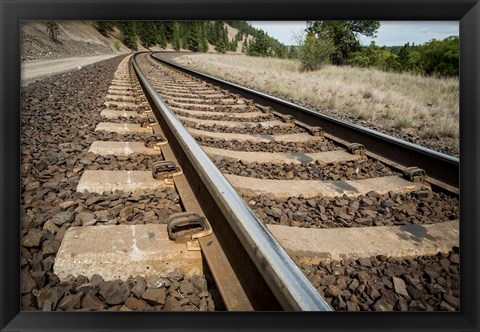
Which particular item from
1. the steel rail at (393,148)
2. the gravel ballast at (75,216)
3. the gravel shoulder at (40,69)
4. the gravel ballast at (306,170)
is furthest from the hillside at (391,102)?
the gravel shoulder at (40,69)

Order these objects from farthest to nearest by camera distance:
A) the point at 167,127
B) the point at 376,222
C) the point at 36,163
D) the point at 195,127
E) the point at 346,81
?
the point at 346,81 → the point at 195,127 → the point at 167,127 → the point at 36,163 → the point at 376,222

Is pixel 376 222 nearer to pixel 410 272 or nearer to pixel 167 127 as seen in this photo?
pixel 410 272

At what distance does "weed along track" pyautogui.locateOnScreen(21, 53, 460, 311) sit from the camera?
4.97ft

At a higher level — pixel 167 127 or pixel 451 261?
pixel 167 127

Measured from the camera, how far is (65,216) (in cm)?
203

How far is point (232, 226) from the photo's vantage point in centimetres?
164

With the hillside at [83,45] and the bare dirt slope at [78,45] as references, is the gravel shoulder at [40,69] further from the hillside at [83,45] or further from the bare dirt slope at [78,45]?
the bare dirt slope at [78,45]

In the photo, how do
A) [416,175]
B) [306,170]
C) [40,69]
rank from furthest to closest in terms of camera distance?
[40,69] → [306,170] → [416,175]

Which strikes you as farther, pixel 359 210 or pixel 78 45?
pixel 78 45

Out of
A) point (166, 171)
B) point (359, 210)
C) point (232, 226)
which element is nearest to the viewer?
point (232, 226)

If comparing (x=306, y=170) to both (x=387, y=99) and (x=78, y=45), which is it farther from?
(x=78, y=45)
